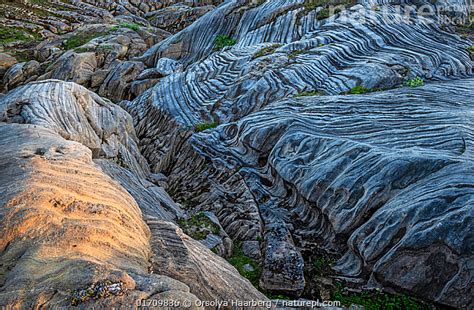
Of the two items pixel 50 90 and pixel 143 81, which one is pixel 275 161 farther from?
pixel 143 81

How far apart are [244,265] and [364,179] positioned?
411 cm

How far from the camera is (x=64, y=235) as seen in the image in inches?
228

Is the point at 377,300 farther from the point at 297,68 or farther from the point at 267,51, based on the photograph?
the point at 267,51

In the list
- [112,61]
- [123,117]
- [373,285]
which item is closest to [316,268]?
[373,285]

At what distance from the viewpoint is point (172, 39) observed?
97.5 ft

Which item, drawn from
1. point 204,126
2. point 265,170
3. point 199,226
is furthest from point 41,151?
point 204,126

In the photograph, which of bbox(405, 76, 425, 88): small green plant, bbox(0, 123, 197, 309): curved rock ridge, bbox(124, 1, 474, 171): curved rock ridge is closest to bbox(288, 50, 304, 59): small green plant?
bbox(124, 1, 474, 171): curved rock ridge

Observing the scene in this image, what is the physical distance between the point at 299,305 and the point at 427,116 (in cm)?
754

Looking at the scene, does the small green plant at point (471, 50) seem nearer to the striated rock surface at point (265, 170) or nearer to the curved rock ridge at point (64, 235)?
the striated rock surface at point (265, 170)

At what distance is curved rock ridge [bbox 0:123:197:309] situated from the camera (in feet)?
15.6

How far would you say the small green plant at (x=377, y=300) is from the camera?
7739mm

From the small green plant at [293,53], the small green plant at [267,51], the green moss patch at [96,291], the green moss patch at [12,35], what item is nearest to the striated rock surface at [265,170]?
the green moss patch at [96,291]

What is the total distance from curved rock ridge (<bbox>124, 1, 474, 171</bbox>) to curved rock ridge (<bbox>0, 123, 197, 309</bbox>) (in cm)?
922

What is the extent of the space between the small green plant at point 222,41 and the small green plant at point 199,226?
15.7m
